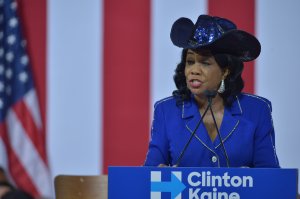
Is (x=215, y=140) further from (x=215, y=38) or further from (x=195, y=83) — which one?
(x=215, y=38)

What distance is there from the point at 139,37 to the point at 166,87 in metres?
0.26

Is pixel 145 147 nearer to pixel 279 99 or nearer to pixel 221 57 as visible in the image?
pixel 279 99

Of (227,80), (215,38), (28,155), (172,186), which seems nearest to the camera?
(172,186)

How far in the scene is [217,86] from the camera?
199 cm

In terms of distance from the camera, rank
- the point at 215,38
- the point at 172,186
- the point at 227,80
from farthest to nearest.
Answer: the point at 227,80 → the point at 215,38 → the point at 172,186

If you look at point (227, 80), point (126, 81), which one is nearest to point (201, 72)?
point (227, 80)

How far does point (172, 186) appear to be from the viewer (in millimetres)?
1577

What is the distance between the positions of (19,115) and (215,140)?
4.09 ft

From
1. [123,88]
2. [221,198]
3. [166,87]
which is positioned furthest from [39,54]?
[221,198]

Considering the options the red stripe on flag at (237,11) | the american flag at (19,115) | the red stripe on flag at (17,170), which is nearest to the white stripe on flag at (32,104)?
the american flag at (19,115)

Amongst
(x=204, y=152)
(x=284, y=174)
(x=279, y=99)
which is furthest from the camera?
(x=279, y=99)

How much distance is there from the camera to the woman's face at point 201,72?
1.93 m

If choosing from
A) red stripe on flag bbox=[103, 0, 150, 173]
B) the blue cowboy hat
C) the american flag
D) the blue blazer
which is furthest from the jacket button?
the american flag

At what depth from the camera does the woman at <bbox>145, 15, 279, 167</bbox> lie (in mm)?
1939
